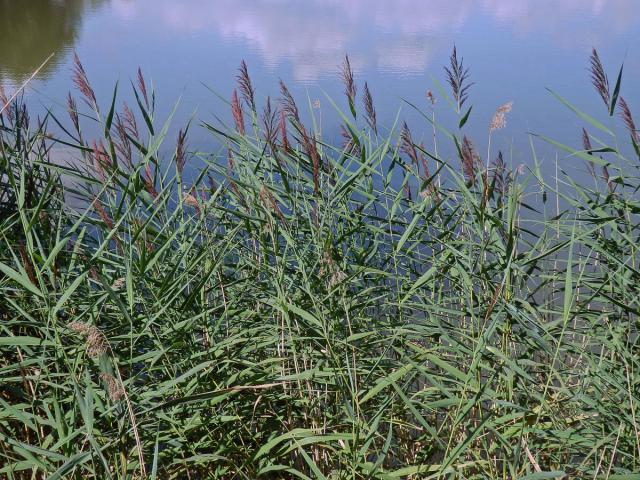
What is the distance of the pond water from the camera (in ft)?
20.0

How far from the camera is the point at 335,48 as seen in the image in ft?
28.6

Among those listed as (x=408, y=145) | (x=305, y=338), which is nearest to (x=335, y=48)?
(x=408, y=145)

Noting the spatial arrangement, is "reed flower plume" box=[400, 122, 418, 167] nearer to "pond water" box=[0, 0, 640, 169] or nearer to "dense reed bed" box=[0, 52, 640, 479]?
"dense reed bed" box=[0, 52, 640, 479]

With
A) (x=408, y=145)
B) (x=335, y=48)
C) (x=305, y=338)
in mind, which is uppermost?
(x=408, y=145)

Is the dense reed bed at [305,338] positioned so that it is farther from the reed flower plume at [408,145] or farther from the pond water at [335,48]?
the pond water at [335,48]

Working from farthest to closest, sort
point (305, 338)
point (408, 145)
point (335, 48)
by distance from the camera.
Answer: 1. point (335, 48)
2. point (408, 145)
3. point (305, 338)

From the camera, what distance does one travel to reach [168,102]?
6.39 meters

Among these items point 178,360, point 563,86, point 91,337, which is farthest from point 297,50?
point 91,337

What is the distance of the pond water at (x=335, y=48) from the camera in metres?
6.10

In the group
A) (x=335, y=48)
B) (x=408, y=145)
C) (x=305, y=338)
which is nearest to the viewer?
(x=305, y=338)

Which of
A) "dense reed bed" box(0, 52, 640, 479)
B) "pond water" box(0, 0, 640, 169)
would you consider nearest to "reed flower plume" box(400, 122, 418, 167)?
"dense reed bed" box(0, 52, 640, 479)

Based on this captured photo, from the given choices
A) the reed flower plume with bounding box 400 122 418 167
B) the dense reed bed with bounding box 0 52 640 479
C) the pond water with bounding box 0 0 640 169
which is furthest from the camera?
the pond water with bounding box 0 0 640 169

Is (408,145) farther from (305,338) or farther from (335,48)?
(335,48)

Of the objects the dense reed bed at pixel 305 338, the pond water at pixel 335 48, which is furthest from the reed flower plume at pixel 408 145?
the pond water at pixel 335 48
